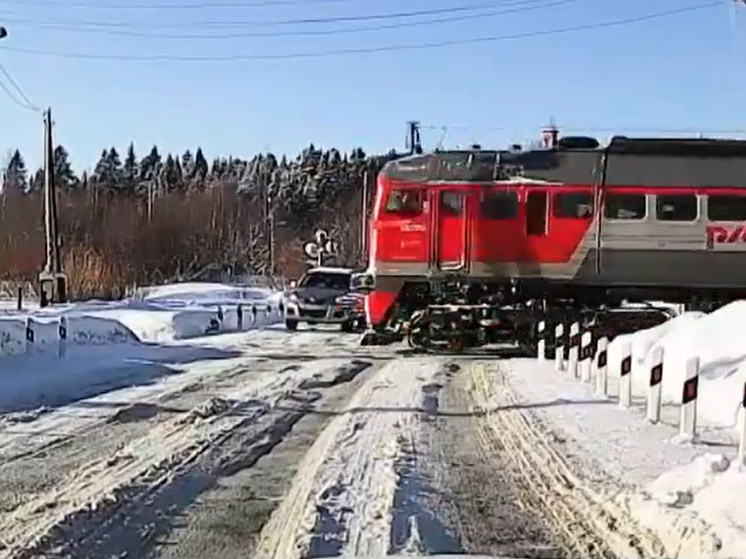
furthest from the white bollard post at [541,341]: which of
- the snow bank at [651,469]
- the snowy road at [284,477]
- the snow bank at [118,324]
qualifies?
the snow bank at [118,324]

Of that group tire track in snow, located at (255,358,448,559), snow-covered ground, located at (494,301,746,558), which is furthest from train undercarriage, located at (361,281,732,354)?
tire track in snow, located at (255,358,448,559)

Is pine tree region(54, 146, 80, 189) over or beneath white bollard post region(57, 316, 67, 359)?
over

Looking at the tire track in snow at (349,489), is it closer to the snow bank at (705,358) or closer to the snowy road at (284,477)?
the snowy road at (284,477)

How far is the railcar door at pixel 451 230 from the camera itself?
2352cm

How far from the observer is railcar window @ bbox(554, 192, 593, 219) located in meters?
23.0

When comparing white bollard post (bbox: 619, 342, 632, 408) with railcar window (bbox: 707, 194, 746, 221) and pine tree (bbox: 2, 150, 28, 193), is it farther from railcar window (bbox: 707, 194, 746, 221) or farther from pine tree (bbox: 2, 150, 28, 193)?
pine tree (bbox: 2, 150, 28, 193)

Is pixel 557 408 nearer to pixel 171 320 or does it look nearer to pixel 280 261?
pixel 171 320

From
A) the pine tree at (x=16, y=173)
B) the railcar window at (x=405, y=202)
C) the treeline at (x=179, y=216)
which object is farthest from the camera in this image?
the pine tree at (x=16, y=173)

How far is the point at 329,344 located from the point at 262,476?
17141 millimetres

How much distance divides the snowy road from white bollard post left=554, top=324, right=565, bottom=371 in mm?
3603

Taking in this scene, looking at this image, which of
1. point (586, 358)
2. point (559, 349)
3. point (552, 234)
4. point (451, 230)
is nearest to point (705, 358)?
point (586, 358)

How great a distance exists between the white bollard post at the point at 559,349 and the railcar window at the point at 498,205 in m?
2.45

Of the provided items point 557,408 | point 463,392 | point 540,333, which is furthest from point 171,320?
point 557,408

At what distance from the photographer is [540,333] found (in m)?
23.1
